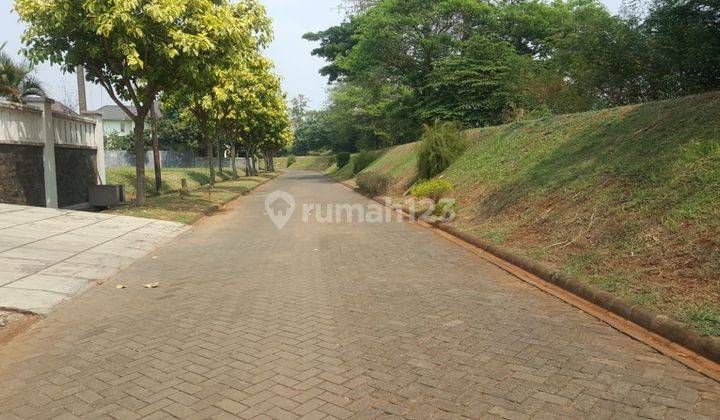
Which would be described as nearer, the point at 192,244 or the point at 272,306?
the point at 272,306

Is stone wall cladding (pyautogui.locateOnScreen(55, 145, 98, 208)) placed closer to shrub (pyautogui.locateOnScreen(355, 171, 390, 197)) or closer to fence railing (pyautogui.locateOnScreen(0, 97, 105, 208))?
fence railing (pyautogui.locateOnScreen(0, 97, 105, 208))

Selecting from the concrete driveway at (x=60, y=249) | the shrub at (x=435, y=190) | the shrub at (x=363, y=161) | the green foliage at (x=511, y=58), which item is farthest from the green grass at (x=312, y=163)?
the concrete driveway at (x=60, y=249)

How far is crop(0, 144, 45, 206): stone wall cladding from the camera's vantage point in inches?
513

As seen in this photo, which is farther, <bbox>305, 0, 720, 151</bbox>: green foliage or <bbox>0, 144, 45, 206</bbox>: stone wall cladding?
<bbox>305, 0, 720, 151</bbox>: green foliage

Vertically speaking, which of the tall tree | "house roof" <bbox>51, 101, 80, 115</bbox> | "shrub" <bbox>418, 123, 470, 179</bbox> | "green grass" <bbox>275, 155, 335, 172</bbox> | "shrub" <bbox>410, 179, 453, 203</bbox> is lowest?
"green grass" <bbox>275, 155, 335, 172</bbox>

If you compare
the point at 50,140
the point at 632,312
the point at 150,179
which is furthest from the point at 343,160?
the point at 632,312

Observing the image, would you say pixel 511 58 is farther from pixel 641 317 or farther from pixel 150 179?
pixel 641 317

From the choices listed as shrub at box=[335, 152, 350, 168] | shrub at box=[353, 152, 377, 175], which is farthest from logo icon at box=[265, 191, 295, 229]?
shrub at box=[335, 152, 350, 168]

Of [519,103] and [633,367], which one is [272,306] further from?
[519,103]

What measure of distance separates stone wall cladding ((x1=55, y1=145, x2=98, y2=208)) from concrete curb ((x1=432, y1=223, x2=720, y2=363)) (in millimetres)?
13617

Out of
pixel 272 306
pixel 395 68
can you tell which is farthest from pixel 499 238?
pixel 395 68

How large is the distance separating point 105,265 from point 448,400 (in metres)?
6.52

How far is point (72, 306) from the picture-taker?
6156 mm

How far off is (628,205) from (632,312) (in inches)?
111
